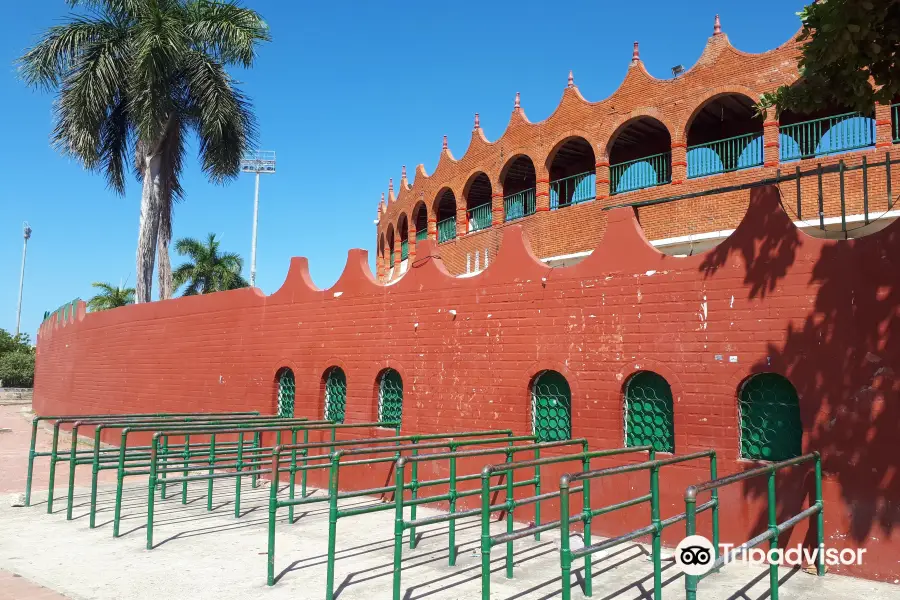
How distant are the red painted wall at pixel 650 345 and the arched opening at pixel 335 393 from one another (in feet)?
0.65

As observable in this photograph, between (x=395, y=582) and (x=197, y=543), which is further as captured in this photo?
(x=197, y=543)

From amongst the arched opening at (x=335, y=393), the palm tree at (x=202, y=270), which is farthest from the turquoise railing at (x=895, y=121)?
the palm tree at (x=202, y=270)

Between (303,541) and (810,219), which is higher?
(810,219)

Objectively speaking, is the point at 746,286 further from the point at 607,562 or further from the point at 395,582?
the point at 395,582

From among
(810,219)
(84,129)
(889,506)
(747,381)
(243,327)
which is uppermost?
(84,129)

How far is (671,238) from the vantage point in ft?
45.5

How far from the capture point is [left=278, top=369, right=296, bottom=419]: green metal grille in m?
13.2

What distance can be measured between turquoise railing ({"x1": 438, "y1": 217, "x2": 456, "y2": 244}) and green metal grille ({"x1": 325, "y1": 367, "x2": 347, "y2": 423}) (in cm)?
1009

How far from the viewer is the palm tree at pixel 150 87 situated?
1925 centimetres

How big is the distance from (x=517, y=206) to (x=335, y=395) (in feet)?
28.3

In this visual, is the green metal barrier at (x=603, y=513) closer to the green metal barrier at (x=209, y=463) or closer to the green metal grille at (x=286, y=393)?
the green metal barrier at (x=209, y=463)

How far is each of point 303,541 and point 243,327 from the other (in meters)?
6.95

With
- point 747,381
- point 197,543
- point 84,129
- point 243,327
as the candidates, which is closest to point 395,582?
point 197,543

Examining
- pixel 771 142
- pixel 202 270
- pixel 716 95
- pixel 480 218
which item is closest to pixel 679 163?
pixel 716 95
